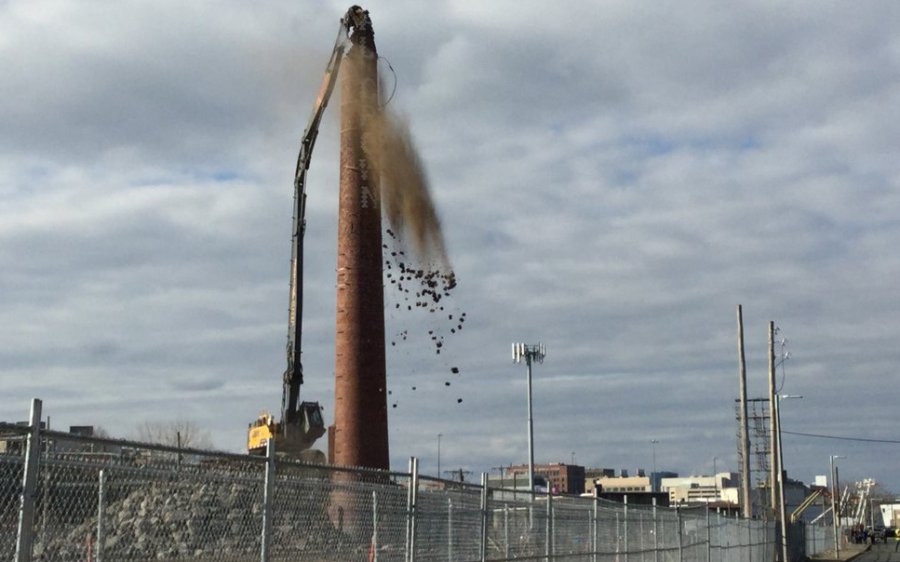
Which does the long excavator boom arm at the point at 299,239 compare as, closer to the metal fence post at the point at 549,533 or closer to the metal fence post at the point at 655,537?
the metal fence post at the point at 655,537

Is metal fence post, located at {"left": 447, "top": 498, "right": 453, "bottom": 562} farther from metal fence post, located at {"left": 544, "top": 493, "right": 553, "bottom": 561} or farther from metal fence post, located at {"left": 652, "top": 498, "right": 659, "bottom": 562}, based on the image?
metal fence post, located at {"left": 652, "top": 498, "right": 659, "bottom": 562}

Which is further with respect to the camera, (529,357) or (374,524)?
(529,357)

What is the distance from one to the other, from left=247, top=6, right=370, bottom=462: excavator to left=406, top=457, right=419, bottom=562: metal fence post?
22.5m

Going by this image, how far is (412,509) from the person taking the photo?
11180mm

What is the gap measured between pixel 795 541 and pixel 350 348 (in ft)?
89.5

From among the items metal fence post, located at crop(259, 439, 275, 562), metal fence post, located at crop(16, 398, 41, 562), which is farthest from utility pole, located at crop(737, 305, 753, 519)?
metal fence post, located at crop(16, 398, 41, 562)

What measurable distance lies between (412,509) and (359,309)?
22964mm

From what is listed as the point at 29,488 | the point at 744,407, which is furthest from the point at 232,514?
the point at 744,407

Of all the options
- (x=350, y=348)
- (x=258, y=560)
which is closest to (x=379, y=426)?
(x=350, y=348)

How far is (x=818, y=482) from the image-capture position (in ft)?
652

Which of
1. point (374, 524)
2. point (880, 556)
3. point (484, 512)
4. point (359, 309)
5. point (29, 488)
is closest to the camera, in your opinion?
point (29, 488)

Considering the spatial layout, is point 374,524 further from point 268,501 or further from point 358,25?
point 358,25

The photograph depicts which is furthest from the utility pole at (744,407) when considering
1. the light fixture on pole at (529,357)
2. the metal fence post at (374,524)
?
the metal fence post at (374,524)

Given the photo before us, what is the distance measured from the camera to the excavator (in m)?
34.4
